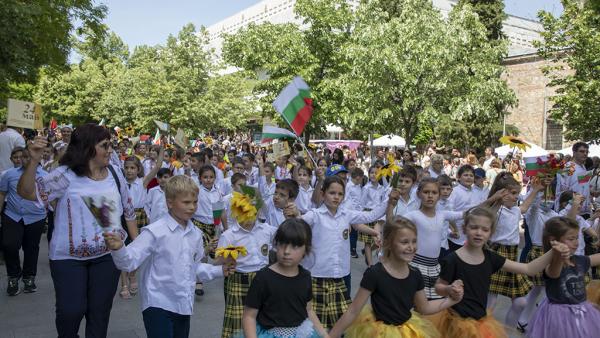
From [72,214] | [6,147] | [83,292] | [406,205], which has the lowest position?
[83,292]

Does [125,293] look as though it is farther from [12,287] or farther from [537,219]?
[537,219]

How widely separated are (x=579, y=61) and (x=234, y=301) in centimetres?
1586

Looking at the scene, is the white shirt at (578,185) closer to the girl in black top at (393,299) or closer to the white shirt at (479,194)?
the white shirt at (479,194)

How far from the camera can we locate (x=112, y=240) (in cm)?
326

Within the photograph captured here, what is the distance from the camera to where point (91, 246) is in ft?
13.3

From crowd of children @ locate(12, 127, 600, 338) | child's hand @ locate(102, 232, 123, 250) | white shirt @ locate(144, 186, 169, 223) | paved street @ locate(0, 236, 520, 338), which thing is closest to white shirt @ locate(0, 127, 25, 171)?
paved street @ locate(0, 236, 520, 338)

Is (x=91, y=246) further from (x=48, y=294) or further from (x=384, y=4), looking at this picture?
(x=384, y=4)

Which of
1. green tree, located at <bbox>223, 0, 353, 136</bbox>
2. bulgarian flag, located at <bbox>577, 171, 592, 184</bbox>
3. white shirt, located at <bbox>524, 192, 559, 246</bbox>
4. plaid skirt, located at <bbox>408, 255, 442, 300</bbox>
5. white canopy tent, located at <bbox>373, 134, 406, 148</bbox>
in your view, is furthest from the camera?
white canopy tent, located at <bbox>373, 134, 406, 148</bbox>

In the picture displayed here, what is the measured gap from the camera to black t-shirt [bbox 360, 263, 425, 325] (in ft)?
12.1

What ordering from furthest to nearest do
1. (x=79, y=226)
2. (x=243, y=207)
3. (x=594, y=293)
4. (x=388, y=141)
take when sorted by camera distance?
1. (x=388, y=141)
2. (x=594, y=293)
3. (x=243, y=207)
4. (x=79, y=226)

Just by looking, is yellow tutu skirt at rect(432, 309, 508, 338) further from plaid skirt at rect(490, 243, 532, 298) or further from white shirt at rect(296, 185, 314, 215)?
white shirt at rect(296, 185, 314, 215)

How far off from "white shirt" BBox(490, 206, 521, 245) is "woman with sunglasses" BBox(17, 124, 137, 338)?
438 centimetres

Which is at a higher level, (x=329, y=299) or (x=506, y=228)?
(x=506, y=228)

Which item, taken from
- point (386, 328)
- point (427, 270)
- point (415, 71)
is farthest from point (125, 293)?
point (415, 71)
